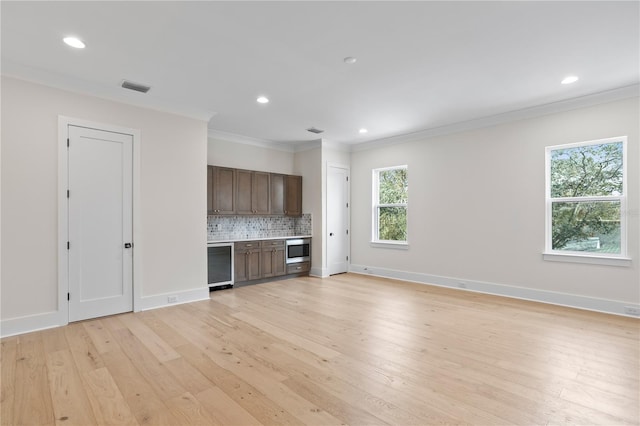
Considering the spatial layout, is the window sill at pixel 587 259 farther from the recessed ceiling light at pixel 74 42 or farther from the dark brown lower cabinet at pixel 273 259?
the recessed ceiling light at pixel 74 42

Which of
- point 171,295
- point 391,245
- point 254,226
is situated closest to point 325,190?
point 254,226

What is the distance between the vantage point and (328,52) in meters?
3.15

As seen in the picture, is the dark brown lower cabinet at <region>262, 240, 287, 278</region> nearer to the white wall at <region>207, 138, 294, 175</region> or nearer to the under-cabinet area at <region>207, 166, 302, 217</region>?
the under-cabinet area at <region>207, 166, 302, 217</region>

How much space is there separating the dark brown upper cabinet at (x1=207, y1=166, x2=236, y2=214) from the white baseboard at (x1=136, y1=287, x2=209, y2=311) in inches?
58.2

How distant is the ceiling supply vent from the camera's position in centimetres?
385

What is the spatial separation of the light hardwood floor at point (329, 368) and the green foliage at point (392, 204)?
2.44 metres

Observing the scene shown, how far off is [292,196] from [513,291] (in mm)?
4463

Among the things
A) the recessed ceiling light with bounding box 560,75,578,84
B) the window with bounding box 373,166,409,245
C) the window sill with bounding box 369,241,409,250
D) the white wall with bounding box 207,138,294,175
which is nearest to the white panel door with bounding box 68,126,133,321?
the white wall with bounding box 207,138,294,175

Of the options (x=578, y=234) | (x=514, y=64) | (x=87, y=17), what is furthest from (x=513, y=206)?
(x=87, y=17)

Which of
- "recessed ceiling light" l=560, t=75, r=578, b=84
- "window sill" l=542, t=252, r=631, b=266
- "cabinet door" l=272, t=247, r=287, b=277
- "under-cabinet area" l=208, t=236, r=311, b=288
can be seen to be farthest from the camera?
"cabinet door" l=272, t=247, r=287, b=277

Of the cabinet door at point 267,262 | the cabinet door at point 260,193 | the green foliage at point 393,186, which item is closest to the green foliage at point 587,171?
the green foliage at point 393,186

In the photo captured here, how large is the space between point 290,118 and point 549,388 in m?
4.60

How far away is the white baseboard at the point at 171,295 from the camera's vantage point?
4328mm

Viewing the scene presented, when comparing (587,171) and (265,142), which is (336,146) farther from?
(587,171)
